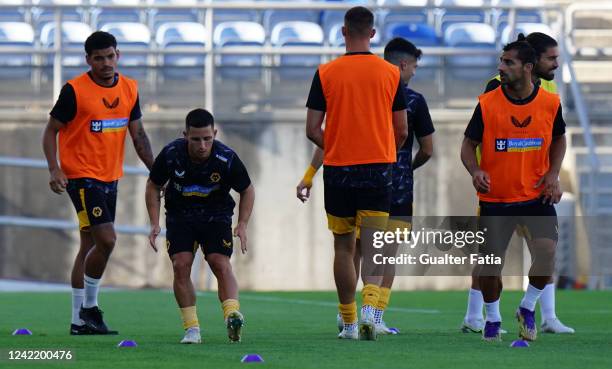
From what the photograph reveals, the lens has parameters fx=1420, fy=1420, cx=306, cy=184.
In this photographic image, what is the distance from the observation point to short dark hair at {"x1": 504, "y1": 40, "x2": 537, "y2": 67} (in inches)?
322

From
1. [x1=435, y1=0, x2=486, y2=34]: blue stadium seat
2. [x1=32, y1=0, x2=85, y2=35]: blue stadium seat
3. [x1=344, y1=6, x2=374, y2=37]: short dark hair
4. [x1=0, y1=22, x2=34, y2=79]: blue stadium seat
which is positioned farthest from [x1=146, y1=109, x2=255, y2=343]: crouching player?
[x1=435, y1=0, x2=486, y2=34]: blue stadium seat

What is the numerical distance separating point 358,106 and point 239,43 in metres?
10.9

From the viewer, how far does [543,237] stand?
8.19 m

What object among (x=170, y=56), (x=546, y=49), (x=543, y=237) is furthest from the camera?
(x=170, y=56)

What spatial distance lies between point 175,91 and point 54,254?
2609mm

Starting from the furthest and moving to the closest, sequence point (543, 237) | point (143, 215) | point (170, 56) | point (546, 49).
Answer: point (170, 56)
point (143, 215)
point (546, 49)
point (543, 237)

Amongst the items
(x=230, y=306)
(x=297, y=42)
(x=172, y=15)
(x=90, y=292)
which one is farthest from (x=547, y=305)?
(x=172, y=15)

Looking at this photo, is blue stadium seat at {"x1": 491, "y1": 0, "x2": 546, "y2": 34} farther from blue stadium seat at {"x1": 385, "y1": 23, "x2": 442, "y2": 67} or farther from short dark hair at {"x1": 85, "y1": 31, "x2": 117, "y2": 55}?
short dark hair at {"x1": 85, "y1": 31, "x2": 117, "y2": 55}

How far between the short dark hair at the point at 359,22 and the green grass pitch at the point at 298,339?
5.87 feet

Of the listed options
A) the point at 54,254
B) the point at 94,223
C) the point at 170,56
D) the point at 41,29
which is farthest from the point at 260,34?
the point at 94,223

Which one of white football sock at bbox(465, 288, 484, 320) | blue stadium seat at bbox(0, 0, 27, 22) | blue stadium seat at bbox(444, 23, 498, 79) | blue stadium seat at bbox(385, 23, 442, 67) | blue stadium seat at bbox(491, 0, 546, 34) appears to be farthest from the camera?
blue stadium seat at bbox(491, 0, 546, 34)

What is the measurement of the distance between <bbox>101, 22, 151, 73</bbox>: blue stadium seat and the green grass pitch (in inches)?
206

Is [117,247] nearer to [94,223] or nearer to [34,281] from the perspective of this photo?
[34,281]

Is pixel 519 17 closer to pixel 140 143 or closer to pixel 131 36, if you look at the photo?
pixel 131 36
